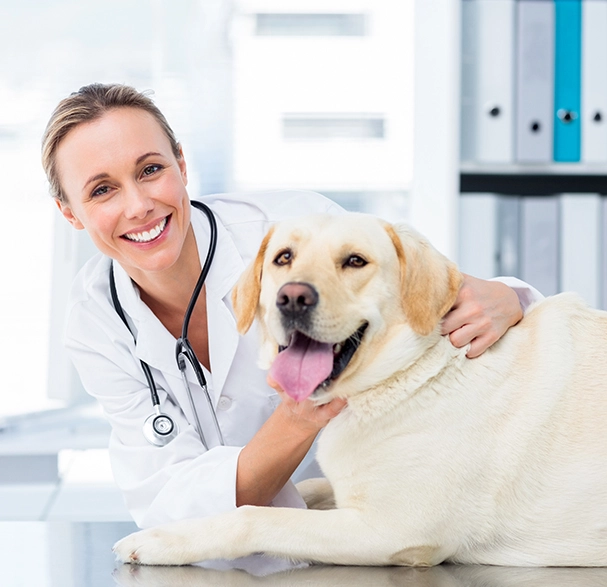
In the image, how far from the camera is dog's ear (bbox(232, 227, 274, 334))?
1445 mm

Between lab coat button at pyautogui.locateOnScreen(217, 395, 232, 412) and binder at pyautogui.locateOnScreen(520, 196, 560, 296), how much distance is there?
127 centimetres

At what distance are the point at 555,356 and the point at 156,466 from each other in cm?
82

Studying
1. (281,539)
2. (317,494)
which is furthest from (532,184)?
(281,539)

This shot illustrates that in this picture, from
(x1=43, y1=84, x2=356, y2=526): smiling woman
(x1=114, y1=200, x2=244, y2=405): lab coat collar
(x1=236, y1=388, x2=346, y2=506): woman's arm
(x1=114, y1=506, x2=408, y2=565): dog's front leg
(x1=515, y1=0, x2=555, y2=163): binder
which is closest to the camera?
(x1=114, y1=506, x2=408, y2=565): dog's front leg

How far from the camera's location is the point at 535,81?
2.49m

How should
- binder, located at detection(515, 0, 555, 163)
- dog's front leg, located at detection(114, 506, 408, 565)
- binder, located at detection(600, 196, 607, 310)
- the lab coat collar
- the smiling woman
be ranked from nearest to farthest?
dog's front leg, located at detection(114, 506, 408, 565) < the smiling woman < the lab coat collar < binder, located at detection(515, 0, 555, 163) < binder, located at detection(600, 196, 607, 310)

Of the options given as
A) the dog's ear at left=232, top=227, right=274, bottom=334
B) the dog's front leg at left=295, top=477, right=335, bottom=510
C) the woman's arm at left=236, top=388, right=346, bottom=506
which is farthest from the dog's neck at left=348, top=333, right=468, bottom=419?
the dog's front leg at left=295, top=477, right=335, bottom=510

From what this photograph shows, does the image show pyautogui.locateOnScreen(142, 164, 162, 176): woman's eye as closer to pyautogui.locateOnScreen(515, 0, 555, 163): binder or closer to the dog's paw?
the dog's paw

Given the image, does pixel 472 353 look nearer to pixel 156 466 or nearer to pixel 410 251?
pixel 410 251

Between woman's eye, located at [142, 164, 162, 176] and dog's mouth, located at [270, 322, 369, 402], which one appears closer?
dog's mouth, located at [270, 322, 369, 402]

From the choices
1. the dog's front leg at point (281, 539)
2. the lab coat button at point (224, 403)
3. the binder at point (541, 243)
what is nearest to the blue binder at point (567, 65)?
the binder at point (541, 243)

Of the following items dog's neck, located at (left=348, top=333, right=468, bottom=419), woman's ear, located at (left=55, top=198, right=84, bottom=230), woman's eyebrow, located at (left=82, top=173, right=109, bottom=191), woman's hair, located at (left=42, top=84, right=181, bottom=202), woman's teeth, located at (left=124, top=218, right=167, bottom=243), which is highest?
woman's hair, located at (left=42, top=84, right=181, bottom=202)

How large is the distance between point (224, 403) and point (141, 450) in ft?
0.70

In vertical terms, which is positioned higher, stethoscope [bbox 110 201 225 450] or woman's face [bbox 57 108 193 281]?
woman's face [bbox 57 108 193 281]
